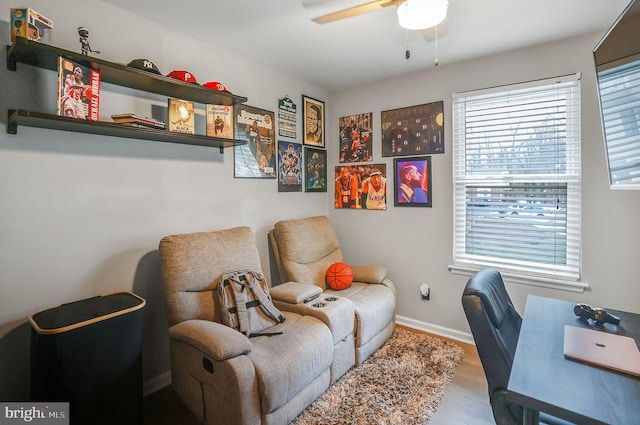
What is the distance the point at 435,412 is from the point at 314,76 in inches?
119

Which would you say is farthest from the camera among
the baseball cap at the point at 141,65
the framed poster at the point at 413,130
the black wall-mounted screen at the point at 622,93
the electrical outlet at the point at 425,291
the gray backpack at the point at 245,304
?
the electrical outlet at the point at 425,291

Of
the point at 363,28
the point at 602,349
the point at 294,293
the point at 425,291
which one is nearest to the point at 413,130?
the point at 363,28

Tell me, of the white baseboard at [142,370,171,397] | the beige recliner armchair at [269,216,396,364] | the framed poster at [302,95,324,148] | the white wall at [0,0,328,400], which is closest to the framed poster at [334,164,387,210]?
the framed poster at [302,95,324,148]

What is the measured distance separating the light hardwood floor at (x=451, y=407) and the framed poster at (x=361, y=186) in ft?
5.67

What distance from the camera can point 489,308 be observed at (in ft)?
4.34

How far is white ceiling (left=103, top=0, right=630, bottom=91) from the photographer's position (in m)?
1.98

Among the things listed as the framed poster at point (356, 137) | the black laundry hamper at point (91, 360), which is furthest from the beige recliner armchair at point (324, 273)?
the black laundry hamper at point (91, 360)

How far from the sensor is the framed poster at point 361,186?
11.1ft

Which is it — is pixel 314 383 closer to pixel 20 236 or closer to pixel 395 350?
pixel 395 350

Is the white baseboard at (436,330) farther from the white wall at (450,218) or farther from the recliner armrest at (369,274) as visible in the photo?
the recliner armrest at (369,274)

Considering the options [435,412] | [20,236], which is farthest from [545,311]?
[20,236]

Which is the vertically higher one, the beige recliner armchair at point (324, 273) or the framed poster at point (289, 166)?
the framed poster at point (289, 166)

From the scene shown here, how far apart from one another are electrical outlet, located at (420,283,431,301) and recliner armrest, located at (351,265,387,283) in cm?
41

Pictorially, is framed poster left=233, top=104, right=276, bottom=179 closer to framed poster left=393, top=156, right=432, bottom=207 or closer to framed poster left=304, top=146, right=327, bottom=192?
framed poster left=304, top=146, right=327, bottom=192
